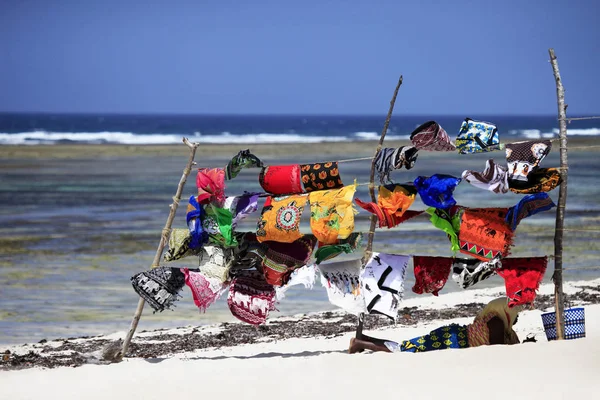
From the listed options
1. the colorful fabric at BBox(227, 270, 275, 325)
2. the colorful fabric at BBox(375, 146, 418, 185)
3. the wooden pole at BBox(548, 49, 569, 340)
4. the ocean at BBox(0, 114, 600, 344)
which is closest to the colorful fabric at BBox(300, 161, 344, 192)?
the colorful fabric at BBox(375, 146, 418, 185)

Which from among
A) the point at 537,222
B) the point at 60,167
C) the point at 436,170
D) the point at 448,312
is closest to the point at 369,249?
the point at 448,312

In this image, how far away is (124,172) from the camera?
25062 mm

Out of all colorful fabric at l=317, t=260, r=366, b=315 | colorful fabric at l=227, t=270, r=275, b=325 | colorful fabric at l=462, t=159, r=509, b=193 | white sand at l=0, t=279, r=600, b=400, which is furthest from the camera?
colorful fabric at l=227, t=270, r=275, b=325

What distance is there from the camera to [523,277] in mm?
5324

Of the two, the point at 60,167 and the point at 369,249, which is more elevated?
the point at 369,249

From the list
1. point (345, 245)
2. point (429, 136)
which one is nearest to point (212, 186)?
point (345, 245)

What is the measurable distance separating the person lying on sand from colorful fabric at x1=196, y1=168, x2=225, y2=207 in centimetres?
125

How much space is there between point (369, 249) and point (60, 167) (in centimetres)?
2261

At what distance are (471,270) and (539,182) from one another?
65cm

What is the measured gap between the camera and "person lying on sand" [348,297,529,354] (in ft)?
17.8

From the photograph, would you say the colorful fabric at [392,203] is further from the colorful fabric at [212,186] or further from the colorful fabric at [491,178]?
the colorful fabric at [212,186]

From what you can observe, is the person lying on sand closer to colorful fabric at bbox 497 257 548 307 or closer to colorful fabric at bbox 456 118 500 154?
colorful fabric at bbox 497 257 548 307

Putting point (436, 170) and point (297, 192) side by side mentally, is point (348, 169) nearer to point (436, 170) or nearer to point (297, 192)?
point (436, 170)

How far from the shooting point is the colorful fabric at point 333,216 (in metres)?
5.35
